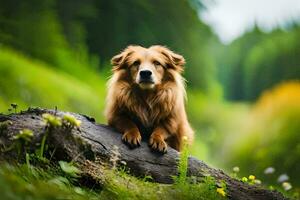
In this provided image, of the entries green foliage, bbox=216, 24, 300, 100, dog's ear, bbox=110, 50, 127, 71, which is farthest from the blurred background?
dog's ear, bbox=110, 50, 127, 71

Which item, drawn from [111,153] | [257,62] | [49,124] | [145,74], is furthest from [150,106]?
[257,62]

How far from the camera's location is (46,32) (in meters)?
15.6

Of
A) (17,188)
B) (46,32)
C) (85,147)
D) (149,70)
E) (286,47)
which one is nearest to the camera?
(17,188)

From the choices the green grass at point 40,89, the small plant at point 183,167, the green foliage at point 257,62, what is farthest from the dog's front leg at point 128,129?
the green foliage at point 257,62

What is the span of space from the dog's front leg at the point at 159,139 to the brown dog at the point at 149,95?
0.03ft

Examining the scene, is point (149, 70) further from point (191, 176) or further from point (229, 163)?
point (229, 163)

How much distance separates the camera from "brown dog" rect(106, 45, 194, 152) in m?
6.89

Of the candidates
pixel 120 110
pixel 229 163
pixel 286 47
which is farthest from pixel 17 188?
pixel 286 47

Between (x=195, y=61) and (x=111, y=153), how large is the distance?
10.5 metres

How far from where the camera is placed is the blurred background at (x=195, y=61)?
14.0 m

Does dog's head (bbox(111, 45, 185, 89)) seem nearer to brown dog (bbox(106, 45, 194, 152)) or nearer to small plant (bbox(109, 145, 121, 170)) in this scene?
brown dog (bbox(106, 45, 194, 152))

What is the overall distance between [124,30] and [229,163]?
4.13m

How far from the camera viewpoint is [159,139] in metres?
6.51

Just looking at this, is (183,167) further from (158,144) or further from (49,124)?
(49,124)
